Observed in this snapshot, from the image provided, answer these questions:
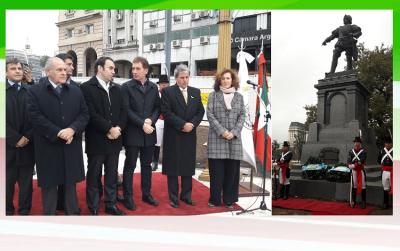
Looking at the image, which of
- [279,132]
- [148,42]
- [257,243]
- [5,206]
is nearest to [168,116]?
[148,42]

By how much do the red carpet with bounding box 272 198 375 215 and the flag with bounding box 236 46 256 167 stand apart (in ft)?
2.34

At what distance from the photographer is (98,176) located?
5.04 m

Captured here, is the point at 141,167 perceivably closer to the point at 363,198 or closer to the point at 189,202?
the point at 189,202

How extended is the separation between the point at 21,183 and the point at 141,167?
1423 millimetres

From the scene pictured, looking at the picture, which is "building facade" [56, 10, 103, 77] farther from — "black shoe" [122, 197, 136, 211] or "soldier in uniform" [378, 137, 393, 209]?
"soldier in uniform" [378, 137, 393, 209]

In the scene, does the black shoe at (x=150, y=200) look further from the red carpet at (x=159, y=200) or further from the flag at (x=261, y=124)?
the flag at (x=261, y=124)

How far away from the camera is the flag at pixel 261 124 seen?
5355 mm

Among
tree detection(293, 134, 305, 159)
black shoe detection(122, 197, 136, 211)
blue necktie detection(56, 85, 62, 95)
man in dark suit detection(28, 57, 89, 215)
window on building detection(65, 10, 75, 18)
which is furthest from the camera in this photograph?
tree detection(293, 134, 305, 159)

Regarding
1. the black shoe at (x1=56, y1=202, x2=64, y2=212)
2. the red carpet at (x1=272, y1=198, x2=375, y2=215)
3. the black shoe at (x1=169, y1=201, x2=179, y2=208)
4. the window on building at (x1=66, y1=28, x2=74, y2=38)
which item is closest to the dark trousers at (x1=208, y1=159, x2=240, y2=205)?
the black shoe at (x1=169, y1=201, x2=179, y2=208)

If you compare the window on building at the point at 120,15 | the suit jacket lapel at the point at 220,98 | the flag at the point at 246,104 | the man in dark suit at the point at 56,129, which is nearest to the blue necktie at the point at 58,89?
the man in dark suit at the point at 56,129

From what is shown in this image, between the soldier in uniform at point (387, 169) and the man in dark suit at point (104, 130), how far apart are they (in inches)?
131

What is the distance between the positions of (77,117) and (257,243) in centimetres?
244

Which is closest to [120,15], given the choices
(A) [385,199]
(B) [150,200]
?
(B) [150,200]

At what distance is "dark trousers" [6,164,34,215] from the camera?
5.01m
